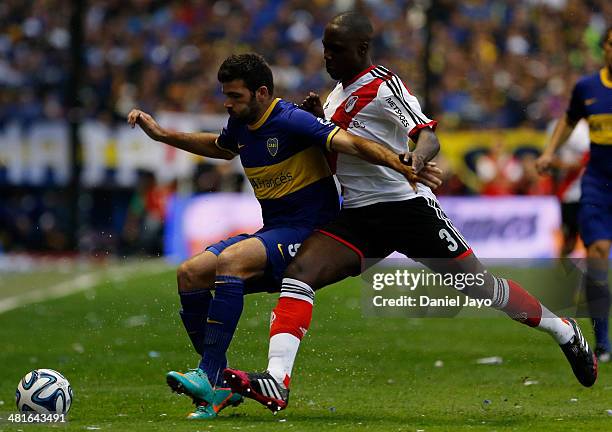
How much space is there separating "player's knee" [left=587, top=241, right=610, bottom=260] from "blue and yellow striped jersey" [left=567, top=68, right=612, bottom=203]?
0.34 meters

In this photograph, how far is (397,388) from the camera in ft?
29.2

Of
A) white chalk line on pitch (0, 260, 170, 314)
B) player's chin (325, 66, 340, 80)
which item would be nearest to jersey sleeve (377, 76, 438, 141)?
player's chin (325, 66, 340, 80)

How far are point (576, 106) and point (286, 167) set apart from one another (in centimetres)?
344

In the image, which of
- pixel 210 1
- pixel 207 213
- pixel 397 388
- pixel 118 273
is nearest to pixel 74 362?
pixel 397 388

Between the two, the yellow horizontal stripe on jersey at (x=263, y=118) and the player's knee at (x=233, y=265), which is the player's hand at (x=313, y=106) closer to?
the yellow horizontal stripe on jersey at (x=263, y=118)

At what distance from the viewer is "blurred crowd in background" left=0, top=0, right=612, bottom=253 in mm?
22422

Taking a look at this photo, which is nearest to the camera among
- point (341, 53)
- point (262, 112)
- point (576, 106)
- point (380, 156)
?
point (380, 156)

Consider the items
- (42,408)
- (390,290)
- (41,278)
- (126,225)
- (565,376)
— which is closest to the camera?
(42,408)

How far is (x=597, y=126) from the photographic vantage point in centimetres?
1009

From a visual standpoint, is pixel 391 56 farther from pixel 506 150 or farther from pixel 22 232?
pixel 22 232

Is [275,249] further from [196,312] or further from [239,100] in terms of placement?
[239,100]

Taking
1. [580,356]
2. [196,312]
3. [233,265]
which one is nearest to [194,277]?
[196,312]

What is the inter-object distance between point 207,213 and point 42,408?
13399mm

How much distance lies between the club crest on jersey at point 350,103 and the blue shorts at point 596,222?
3.18 m
